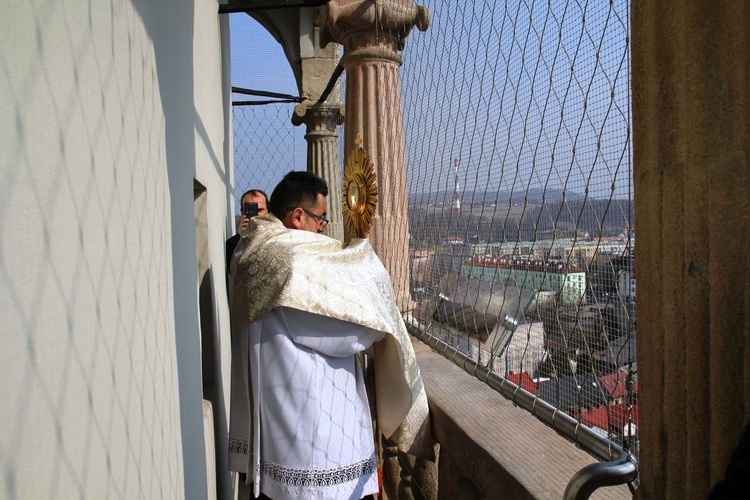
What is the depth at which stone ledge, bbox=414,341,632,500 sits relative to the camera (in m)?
1.58

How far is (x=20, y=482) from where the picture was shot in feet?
2.26

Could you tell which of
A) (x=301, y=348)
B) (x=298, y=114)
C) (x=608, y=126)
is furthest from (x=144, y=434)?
(x=298, y=114)

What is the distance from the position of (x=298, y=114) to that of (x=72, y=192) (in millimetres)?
7231

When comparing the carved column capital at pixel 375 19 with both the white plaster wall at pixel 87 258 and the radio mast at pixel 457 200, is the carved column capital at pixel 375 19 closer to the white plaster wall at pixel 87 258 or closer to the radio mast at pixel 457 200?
the radio mast at pixel 457 200

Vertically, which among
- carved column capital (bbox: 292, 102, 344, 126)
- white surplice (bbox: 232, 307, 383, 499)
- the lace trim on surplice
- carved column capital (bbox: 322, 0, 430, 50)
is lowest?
the lace trim on surplice

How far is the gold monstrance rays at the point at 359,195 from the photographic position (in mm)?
2762

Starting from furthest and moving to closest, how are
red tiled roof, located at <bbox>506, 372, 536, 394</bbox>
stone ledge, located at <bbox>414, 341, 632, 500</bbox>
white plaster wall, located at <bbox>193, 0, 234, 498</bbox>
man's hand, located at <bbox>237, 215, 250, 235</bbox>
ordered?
1. man's hand, located at <bbox>237, 215, 250, 235</bbox>
2. white plaster wall, located at <bbox>193, 0, 234, 498</bbox>
3. red tiled roof, located at <bbox>506, 372, 536, 394</bbox>
4. stone ledge, located at <bbox>414, 341, 632, 500</bbox>

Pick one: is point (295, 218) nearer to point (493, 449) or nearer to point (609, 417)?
point (493, 449)

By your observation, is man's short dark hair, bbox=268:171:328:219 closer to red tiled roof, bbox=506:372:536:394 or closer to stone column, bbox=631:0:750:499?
red tiled roof, bbox=506:372:536:394

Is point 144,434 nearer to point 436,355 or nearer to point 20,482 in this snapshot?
point 20,482

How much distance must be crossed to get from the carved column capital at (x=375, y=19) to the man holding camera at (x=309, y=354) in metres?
1.42

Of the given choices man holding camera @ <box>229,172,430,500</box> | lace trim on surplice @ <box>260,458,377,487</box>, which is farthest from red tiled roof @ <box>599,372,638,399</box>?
lace trim on surplice @ <box>260,458,377,487</box>

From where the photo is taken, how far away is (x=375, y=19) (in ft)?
11.2

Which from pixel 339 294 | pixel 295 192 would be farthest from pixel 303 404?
pixel 295 192
